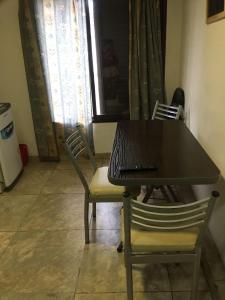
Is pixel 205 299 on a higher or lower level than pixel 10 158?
lower

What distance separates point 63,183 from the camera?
3068 mm

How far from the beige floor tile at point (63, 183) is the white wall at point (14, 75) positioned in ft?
2.18

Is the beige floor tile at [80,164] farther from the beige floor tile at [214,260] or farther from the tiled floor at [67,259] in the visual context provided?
the beige floor tile at [214,260]

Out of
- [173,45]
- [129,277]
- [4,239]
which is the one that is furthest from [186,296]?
[173,45]

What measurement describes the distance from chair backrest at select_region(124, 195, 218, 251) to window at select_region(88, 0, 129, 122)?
7.58ft

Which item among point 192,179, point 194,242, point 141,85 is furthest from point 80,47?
point 194,242

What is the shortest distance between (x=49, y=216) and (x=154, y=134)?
47.5 inches

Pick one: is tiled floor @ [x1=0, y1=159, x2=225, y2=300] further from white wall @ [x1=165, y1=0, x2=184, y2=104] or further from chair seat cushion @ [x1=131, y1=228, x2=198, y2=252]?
white wall @ [x1=165, y1=0, x2=184, y2=104]

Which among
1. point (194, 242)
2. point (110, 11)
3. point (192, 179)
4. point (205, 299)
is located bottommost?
point (205, 299)

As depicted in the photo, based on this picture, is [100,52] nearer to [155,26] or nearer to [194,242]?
[155,26]

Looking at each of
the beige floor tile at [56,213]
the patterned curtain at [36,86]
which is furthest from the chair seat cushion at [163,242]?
the patterned curtain at [36,86]

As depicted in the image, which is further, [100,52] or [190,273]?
[100,52]

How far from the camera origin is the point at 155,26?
2.98 m

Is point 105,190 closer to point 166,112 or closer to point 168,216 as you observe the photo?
point 168,216
